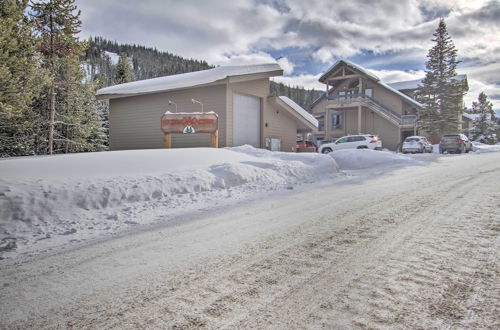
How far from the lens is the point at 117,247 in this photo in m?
3.37

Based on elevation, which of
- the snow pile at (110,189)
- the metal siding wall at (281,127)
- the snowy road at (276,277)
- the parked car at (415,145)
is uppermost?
A: the metal siding wall at (281,127)

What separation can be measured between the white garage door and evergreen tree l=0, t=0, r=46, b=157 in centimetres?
1025

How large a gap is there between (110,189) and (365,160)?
37.6 ft

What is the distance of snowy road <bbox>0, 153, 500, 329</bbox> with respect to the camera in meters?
1.95

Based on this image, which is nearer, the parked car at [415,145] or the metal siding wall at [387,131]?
the parked car at [415,145]

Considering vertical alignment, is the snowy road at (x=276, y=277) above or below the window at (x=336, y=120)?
below

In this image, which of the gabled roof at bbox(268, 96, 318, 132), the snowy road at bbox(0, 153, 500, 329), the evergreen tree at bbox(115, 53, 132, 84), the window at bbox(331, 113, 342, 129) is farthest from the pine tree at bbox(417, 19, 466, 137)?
the evergreen tree at bbox(115, 53, 132, 84)

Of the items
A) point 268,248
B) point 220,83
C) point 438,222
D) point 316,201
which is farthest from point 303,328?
point 220,83

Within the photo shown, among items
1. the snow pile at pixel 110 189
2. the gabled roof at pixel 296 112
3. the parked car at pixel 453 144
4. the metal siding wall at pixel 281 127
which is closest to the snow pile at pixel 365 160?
the snow pile at pixel 110 189

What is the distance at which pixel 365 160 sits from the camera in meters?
13.5

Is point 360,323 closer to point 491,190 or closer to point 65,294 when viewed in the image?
point 65,294

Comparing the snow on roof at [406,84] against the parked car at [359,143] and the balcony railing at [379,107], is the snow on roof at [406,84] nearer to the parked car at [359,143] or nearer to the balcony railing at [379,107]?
the balcony railing at [379,107]

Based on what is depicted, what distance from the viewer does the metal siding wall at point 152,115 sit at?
51.6 feet

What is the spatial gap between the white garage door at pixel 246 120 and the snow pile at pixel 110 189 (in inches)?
296
